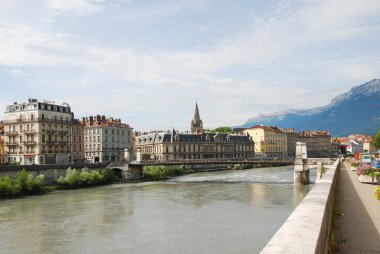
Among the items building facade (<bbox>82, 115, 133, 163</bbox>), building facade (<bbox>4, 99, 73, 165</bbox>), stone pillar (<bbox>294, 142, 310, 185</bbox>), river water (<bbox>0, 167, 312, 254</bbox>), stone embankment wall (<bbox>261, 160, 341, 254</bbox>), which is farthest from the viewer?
building facade (<bbox>82, 115, 133, 163</bbox>)

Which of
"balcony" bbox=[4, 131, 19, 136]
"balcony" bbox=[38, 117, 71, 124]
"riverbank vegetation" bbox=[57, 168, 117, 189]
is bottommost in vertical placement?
"riverbank vegetation" bbox=[57, 168, 117, 189]

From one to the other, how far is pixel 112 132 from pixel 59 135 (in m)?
17.7

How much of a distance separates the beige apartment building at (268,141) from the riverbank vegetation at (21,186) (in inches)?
4381

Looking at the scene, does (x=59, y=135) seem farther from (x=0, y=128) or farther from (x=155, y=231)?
(x=155, y=231)

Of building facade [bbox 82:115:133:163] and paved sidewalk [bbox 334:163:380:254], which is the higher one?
building facade [bbox 82:115:133:163]

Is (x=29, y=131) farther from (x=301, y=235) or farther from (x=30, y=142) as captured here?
(x=301, y=235)

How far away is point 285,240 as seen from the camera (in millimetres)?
5035

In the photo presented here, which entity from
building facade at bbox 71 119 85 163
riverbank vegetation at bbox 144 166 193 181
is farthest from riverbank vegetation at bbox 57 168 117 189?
building facade at bbox 71 119 85 163

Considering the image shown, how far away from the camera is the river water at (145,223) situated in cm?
2317

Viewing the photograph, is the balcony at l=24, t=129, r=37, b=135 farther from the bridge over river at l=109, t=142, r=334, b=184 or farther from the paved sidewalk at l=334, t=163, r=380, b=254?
the paved sidewalk at l=334, t=163, r=380, b=254

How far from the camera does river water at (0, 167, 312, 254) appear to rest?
23.2 meters

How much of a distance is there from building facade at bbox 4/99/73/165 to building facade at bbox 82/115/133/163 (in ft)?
37.2

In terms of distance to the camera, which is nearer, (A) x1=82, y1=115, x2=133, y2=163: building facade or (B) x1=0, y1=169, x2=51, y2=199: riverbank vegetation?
(B) x1=0, y1=169, x2=51, y2=199: riverbank vegetation

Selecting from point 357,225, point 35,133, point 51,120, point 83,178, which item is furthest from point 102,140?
point 357,225
